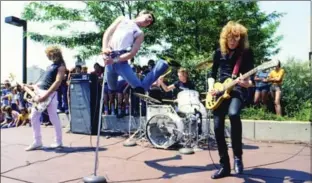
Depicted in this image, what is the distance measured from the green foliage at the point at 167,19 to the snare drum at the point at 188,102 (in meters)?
2.30

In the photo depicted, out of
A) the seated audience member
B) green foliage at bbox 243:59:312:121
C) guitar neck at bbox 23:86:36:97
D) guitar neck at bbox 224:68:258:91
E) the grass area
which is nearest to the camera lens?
guitar neck at bbox 224:68:258:91

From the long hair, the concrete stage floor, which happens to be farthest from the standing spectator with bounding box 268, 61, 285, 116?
the long hair

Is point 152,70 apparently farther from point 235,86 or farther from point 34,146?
point 34,146

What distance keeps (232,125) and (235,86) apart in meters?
0.45

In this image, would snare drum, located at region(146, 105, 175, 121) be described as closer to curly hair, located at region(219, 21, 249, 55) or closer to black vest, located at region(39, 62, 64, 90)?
black vest, located at region(39, 62, 64, 90)

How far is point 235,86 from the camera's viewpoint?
12.2 ft

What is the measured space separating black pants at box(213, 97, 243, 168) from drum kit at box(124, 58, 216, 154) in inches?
57.1

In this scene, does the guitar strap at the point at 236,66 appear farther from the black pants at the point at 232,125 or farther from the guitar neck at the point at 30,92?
the guitar neck at the point at 30,92

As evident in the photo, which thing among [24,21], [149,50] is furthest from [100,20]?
[24,21]

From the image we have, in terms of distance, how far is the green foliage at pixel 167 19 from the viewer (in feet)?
30.2

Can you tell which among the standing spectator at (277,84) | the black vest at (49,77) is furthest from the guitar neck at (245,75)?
the standing spectator at (277,84)

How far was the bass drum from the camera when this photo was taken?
17.6 ft

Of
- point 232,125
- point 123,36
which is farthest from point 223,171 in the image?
point 123,36

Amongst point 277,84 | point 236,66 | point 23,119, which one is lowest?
point 23,119
